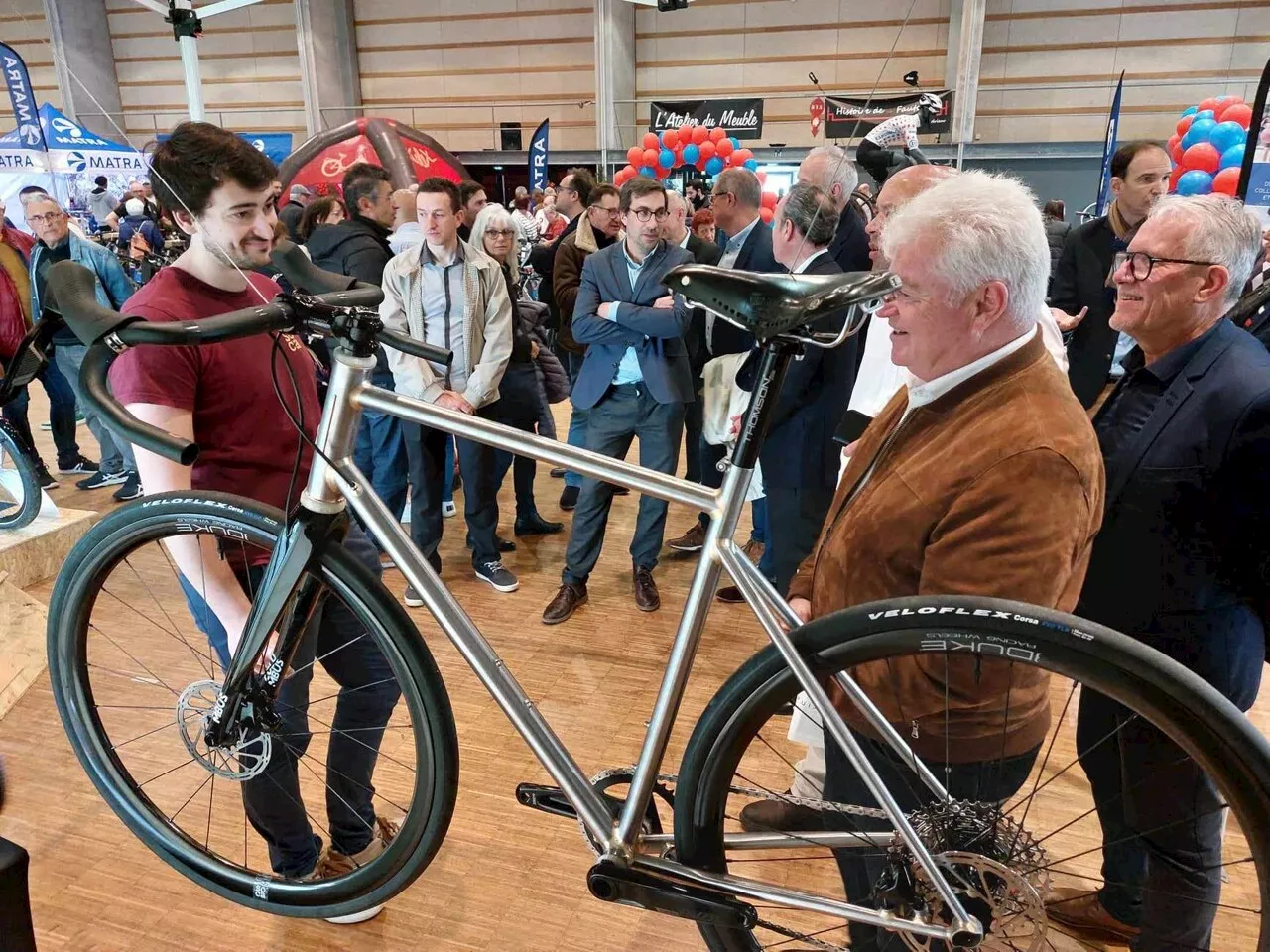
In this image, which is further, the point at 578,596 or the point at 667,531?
the point at 667,531

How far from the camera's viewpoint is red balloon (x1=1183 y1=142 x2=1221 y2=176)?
522 centimetres

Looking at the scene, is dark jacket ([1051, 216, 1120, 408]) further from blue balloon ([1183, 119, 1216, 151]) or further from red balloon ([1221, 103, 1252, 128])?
red balloon ([1221, 103, 1252, 128])

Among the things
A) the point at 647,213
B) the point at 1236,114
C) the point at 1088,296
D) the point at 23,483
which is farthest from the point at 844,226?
the point at 1236,114

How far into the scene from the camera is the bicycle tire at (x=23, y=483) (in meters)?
3.16

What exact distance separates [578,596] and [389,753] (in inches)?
42.5

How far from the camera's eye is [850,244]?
9.97 feet

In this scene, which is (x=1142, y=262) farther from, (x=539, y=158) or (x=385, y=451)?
(x=539, y=158)

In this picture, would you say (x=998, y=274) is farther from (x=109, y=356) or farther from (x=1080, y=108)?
(x=1080, y=108)

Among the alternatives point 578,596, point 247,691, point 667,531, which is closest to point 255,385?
point 247,691

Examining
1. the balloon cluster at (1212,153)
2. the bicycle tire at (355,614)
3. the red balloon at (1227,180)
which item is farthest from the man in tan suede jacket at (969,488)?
the balloon cluster at (1212,153)

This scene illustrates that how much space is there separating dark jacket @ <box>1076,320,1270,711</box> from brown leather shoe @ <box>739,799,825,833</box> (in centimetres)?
66

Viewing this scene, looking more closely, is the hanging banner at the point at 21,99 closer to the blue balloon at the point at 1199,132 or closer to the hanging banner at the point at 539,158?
the hanging banner at the point at 539,158

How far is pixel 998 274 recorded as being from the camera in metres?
1.04

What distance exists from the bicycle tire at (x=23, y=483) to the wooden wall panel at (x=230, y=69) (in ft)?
39.8
